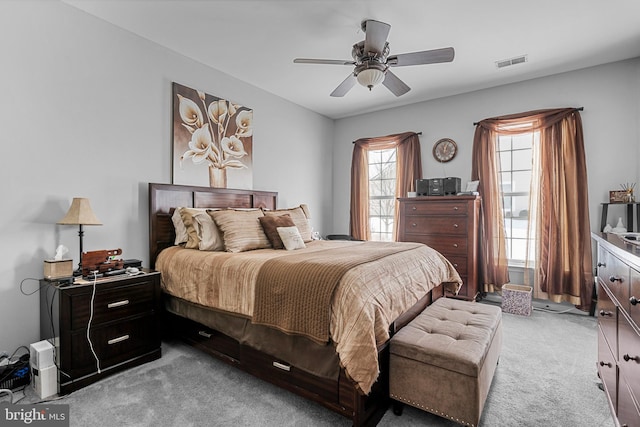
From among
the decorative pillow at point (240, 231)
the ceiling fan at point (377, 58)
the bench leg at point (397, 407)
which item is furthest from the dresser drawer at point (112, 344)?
the ceiling fan at point (377, 58)

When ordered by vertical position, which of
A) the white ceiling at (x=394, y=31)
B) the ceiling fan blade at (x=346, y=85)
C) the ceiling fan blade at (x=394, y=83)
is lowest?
the ceiling fan blade at (x=394, y=83)

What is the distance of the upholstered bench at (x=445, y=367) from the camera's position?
157 centimetres

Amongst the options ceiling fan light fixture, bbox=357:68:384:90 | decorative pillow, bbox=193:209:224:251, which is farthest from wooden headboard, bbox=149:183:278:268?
ceiling fan light fixture, bbox=357:68:384:90

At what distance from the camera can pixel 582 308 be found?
11.7 feet

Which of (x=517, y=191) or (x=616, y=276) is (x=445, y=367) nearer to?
(x=616, y=276)

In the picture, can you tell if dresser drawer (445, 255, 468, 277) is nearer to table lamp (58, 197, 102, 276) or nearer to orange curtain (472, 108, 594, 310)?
orange curtain (472, 108, 594, 310)

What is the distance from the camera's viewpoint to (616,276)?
1.53 m

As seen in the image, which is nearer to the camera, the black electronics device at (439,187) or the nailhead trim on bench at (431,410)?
the nailhead trim on bench at (431,410)

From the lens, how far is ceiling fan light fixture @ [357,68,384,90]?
260cm

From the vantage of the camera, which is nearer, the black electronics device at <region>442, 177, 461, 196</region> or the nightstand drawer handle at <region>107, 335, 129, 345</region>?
the nightstand drawer handle at <region>107, 335, 129, 345</region>

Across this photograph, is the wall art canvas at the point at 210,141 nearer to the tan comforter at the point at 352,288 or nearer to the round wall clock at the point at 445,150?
the tan comforter at the point at 352,288

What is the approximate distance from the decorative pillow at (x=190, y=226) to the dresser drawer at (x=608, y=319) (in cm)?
289

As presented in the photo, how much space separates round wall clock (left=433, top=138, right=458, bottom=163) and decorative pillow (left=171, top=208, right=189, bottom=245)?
3.58m

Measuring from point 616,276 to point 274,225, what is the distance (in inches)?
96.3
